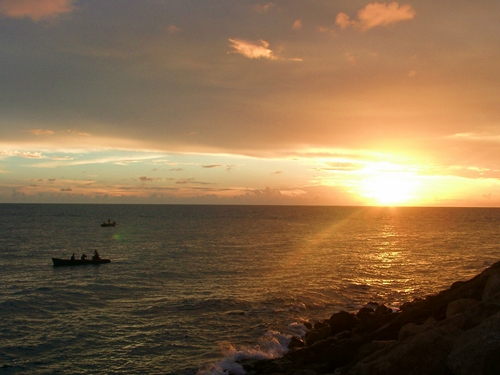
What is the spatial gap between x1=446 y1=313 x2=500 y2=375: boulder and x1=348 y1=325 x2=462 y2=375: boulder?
517 mm

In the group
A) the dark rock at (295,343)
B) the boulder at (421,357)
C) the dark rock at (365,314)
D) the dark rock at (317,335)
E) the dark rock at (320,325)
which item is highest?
the boulder at (421,357)

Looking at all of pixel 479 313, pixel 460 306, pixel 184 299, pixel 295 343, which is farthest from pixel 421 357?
pixel 184 299

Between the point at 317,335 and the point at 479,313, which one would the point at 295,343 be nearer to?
the point at 317,335

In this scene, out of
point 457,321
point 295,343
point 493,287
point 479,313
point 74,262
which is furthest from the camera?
point 74,262

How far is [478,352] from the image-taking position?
38.1ft

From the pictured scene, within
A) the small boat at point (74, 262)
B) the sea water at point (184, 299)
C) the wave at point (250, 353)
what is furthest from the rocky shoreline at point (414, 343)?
the small boat at point (74, 262)

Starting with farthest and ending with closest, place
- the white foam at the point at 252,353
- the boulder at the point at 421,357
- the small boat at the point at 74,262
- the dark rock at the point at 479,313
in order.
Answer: the small boat at the point at 74,262 → the white foam at the point at 252,353 → the dark rock at the point at 479,313 → the boulder at the point at 421,357

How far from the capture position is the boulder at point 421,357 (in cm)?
1288

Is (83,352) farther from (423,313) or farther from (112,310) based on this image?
(423,313)

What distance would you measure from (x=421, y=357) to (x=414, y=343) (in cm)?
51

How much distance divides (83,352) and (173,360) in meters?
5.74

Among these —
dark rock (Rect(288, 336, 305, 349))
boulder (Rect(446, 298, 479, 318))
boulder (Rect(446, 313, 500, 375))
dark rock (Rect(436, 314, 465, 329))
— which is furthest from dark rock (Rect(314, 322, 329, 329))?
boulder (Rect(446, 313, 500, 375))

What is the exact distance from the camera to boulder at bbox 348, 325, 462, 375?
1288 cm

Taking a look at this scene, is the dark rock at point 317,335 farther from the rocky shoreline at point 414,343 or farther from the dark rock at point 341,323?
the dark rock at point 341,323
